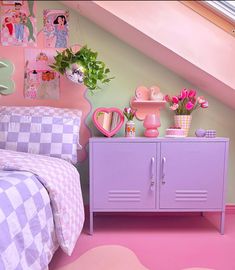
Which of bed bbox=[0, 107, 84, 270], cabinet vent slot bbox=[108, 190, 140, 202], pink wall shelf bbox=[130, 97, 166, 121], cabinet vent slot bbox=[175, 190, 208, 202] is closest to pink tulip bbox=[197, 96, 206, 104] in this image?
pink wall shelf bbox=[130, 97, 166, 121]

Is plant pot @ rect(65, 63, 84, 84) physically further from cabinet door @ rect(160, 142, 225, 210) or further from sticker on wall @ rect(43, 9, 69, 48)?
sticker on wall @ rect(43, 9, 69, 48)

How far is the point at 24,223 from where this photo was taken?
33.5 inches

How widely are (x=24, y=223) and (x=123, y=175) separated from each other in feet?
2.85

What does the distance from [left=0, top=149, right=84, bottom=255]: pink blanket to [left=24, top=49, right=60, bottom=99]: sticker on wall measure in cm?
70

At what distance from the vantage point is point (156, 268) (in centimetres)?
122

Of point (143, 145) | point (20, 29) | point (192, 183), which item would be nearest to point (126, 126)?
point (143, 145)

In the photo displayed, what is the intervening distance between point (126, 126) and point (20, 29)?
1359 millimetres

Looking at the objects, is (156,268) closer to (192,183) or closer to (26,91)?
(192,183)

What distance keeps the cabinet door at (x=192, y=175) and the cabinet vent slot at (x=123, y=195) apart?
0.18 meters

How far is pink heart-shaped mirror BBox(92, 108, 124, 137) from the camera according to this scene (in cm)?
173

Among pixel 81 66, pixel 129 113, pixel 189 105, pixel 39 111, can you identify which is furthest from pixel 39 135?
pixel 189 105

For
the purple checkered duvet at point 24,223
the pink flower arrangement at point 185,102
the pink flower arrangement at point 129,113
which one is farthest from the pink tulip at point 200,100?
the purple checkered duvet at point 24,223

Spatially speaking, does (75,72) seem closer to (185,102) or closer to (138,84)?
(138,84)

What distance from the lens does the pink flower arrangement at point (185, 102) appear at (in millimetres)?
1796
